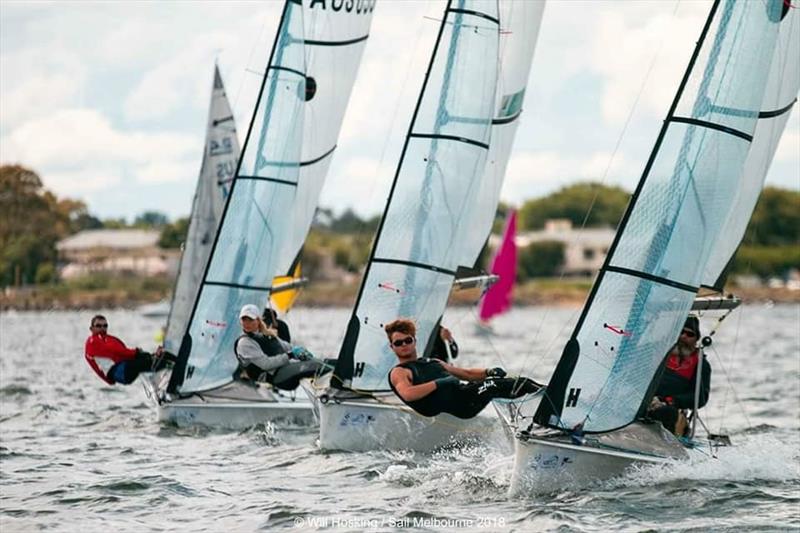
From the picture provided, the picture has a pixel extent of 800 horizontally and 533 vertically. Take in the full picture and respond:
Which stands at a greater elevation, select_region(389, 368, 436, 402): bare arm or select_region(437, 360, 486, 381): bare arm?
select_region(437, 360, 486, 381): bare arm

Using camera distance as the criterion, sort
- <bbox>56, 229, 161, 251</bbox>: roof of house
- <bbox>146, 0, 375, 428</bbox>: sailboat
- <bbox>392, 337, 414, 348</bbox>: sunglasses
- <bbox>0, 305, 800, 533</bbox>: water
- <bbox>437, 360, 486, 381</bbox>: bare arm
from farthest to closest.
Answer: <bbox>56, 229, 161, 251</bbox>: roof of house, <bbox>146, 0, 375, 428</bbox>: sailboat, <bbox>437, 360, 486, 381</bbox>: bare arm, <bbox>392, 337, 414, 348</bbox>: sunglasses, <bbox>0, 305, 800, 533</bbox>: water

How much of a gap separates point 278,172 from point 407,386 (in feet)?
22.0

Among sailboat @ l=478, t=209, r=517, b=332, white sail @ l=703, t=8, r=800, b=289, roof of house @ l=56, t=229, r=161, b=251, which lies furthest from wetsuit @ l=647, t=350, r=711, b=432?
sailboat @ l=478, t=209, r=517, b=332

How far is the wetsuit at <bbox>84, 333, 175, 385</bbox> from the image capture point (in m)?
16.8

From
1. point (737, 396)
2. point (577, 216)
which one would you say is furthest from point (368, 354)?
point (577, 216)

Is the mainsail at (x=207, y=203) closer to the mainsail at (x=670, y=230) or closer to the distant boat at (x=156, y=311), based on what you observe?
the mainsail at (x=670, y=230)

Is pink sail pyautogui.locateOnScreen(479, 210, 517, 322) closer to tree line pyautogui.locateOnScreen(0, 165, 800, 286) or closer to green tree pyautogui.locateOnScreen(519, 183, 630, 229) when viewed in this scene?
tree line pyautogui.locateOnScreen(0, 165, 800, 286)

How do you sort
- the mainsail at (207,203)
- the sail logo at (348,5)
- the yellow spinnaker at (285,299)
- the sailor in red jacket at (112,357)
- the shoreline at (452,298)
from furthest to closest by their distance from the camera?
the shoreline at (452,298)
the mainsail at (207,203)
the yellow spinnaker at (285,299)
the sail logo at (348,5)
the sailor in red jacket at (112,357)

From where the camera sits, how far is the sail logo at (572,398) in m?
11.5

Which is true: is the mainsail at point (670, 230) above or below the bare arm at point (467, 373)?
above

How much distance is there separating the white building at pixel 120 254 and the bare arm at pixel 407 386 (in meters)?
25.5

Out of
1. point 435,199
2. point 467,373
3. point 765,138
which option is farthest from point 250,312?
point 765,138

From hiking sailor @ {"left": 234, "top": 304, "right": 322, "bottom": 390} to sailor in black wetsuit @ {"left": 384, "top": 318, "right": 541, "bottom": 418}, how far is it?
372 cm

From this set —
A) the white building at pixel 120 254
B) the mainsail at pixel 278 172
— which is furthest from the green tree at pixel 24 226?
the mainsail at pixel 278 172
